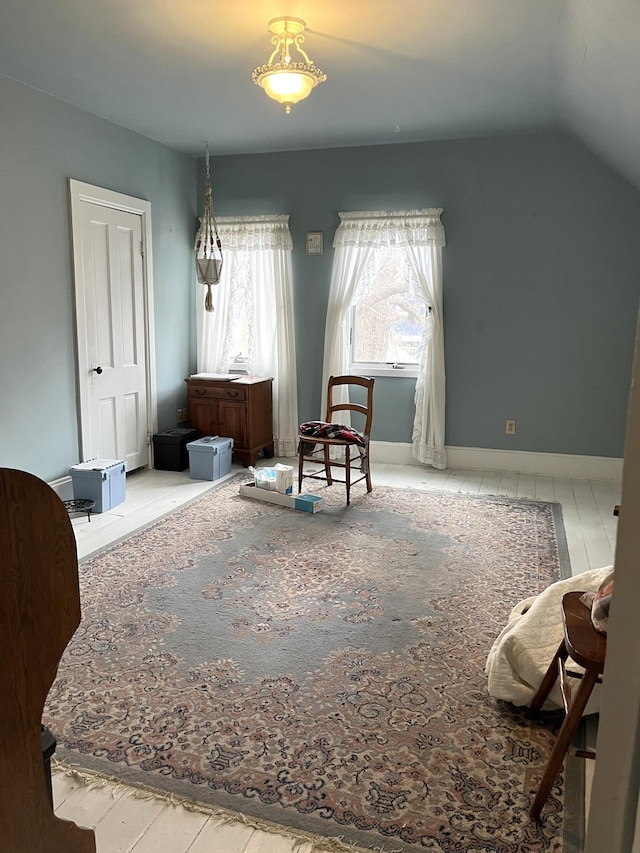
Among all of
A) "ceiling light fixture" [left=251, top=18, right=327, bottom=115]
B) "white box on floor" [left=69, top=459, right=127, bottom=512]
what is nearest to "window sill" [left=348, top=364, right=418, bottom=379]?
"white box on floor" [left=69, top=459, right=127, bottom=512]

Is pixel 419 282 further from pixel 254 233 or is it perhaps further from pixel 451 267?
pixel 254 233

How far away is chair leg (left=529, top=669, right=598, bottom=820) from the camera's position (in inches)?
62.9

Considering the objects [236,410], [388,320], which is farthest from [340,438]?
[388,320]

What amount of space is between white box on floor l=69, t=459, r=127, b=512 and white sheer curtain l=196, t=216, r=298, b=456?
1.75 meters

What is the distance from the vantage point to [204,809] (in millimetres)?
1787

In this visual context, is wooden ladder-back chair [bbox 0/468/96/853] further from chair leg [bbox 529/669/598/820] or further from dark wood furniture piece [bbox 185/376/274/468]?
dark wood furniture piece [bbox 185/376/274/468]

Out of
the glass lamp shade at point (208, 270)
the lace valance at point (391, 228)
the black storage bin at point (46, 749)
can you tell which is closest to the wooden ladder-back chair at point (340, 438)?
the lace valance at point (391, 228)

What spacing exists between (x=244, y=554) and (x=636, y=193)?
3.82 m

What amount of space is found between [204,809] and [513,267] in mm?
4452

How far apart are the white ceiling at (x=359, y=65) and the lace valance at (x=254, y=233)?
30.6 inches

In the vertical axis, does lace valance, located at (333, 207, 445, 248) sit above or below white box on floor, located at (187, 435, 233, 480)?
above

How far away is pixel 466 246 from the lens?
522cm

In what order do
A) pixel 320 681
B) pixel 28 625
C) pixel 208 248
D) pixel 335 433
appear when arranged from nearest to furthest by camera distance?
pixel 28 625 < pixel 320 681 < pixel 335 433 < pixel 208 248

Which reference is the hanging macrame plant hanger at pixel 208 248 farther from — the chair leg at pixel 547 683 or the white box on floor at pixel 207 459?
the chair leg at pixel 547 683
